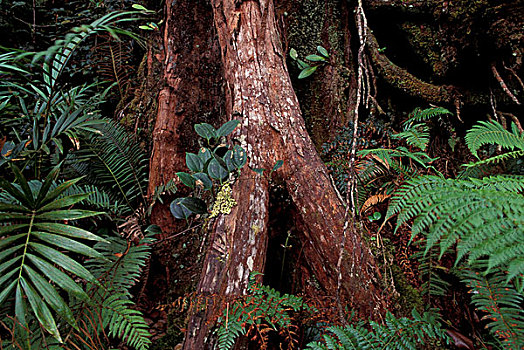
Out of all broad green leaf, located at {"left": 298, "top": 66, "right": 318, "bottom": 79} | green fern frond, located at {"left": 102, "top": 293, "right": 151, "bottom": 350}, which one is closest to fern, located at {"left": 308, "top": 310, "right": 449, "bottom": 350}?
green fern frond, located at {"left": 102, "top": 293, "right": 151, "bottom": 350}

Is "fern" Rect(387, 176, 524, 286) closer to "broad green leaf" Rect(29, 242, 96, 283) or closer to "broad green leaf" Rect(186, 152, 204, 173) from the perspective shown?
"broad green leaf" Rect(186, 152, 204, 173)

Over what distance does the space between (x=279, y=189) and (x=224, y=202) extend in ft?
1.22

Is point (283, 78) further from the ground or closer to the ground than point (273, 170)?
further from the ground

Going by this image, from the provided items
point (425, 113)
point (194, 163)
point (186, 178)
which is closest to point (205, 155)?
point (194, 163)

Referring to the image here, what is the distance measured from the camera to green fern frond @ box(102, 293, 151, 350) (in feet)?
5.06

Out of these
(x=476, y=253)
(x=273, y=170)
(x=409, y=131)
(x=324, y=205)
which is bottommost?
(x=476, y=253)

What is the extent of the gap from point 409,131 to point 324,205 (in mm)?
1013

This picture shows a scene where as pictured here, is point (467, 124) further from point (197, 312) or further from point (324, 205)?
point (197, 312)

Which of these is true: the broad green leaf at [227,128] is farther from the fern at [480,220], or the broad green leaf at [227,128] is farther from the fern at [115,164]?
the fern at [480,220]

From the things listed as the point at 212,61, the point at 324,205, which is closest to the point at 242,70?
the point at 212,61

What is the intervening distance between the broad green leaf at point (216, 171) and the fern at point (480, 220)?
100 cm

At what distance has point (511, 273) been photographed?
1050 millimetres

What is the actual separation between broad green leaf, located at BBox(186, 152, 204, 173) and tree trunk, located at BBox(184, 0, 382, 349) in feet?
0.92

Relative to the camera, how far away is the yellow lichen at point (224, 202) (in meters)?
1.91
